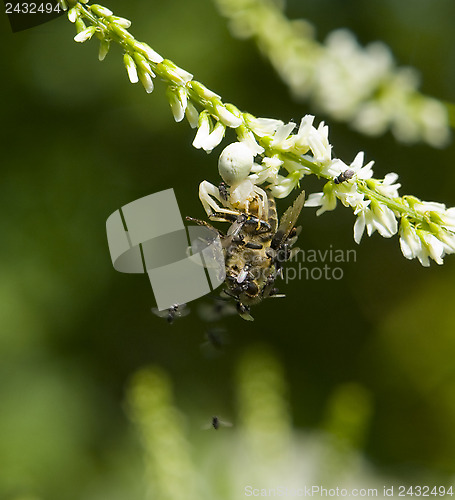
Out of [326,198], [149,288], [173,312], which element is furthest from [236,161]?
[149,288]

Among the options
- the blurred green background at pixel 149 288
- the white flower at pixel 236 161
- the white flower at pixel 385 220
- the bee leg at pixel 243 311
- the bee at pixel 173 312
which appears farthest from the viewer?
the blurred green background at pixel 149 288

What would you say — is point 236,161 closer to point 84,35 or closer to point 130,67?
point 130,67

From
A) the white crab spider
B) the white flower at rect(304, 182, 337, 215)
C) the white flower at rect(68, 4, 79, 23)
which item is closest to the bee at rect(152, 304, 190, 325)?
the white crab spider

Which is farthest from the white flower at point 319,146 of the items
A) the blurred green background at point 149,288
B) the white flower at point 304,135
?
the blurred green background at point 149,288

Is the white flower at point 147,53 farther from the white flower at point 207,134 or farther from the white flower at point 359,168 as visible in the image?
the white flower at point 359,168

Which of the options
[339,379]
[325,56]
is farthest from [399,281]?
[325,56]
